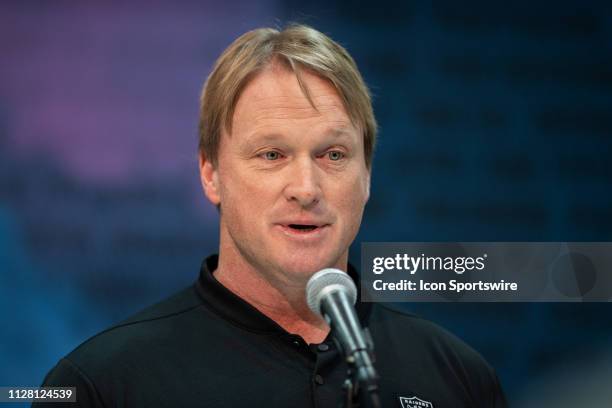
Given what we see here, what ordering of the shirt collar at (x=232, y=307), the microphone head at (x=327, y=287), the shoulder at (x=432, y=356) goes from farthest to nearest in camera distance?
the shoulder at (x=432, y=356) → the shirt collar at (x=232, y=307) → the microphone head at (x=327, y=287)

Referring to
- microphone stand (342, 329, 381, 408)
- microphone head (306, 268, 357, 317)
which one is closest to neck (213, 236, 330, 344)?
microphone head (306, 268, 357, 317)

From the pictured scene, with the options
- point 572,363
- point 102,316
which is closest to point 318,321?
point 102,316

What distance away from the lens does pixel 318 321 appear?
2395 mm

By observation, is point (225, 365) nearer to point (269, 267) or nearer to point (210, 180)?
point (269, 267)

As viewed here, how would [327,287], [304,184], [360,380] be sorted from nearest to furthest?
[360,380] < [327,287] < [304,184]

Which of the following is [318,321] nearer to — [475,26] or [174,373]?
[174,373]

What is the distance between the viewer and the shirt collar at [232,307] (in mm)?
2307

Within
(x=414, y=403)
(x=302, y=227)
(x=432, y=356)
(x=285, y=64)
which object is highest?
(x=285, y=64)

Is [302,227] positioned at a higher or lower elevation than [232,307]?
higher

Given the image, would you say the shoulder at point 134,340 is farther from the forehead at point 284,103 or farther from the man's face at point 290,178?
the forehead at point 284,103

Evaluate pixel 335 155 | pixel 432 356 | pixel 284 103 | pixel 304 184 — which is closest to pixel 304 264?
pixel 304 184

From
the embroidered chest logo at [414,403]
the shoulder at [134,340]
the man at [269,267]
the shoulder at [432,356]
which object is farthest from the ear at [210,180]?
the embroidered chest logo at [414,403]

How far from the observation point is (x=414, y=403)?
7.61 feet

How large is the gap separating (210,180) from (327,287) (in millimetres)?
893
